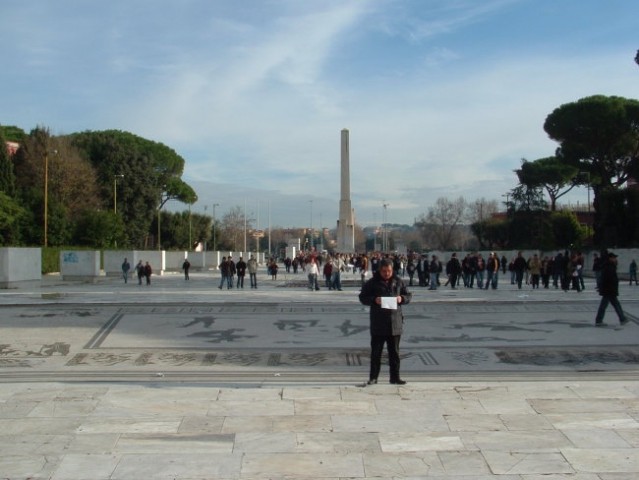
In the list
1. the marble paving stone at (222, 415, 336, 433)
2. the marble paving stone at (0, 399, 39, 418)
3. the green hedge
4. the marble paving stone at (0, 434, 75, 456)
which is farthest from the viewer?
the green hedge

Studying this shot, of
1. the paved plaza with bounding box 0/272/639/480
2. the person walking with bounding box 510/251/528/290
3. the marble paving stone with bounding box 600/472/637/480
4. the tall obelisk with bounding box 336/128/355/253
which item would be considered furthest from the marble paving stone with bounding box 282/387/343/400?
the tall obelisk with bounding box 336/128/355/253

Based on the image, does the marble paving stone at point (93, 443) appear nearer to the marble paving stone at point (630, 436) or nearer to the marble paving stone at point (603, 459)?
the marble paving stone at point (603, 459)

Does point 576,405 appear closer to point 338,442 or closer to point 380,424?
point 380,424

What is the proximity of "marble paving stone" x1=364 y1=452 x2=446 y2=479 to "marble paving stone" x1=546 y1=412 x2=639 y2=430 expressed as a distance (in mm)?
1586

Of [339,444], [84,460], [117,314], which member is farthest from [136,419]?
[117,314]

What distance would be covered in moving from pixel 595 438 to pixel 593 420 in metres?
0.64

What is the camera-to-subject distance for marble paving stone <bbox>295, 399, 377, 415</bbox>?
7336mm

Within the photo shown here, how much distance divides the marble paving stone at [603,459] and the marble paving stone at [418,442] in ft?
2.92

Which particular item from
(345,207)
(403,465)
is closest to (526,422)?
(403,465)

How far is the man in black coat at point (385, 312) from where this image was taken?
8531mm

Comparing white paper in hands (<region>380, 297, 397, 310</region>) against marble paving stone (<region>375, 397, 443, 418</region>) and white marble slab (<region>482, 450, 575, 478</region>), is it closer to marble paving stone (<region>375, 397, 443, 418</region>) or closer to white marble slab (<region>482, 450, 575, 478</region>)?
marble paving stone (<region>375, 397, 443, 418</region>)

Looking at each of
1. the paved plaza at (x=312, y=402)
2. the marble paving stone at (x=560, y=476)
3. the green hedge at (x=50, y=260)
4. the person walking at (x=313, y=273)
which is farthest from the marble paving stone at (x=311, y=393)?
the green hedge at (x=50, y=260)

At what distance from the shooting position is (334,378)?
380 inches

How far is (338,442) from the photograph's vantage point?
6281mm
